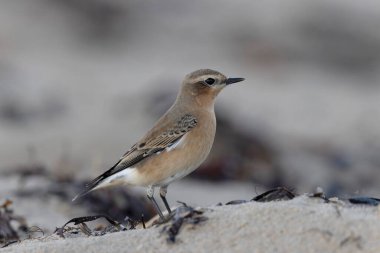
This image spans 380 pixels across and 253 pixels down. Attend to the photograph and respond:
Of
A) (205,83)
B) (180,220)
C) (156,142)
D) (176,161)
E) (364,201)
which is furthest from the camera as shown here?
(205,83)

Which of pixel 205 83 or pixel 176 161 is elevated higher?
pixel 205 83

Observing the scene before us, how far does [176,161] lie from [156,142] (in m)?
0.30

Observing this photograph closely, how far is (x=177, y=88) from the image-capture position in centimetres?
1415

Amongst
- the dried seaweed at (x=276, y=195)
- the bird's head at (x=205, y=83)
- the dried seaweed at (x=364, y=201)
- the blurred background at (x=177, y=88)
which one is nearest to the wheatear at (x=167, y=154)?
the bird's head at (x=205, y=83)

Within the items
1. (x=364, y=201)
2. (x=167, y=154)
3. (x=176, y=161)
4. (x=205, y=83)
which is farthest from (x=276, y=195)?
(x=205, y=83)

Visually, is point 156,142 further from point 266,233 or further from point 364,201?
point 266,233

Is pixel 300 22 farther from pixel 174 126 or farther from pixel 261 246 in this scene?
pixel 261 246

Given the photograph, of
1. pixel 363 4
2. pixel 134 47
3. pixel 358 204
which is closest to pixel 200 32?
pixel 134 47

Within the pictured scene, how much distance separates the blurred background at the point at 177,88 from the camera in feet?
34.0

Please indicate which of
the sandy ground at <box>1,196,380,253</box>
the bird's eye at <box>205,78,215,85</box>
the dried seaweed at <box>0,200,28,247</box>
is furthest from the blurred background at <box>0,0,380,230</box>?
the sandy ground at <box>1,196,380,253</box>

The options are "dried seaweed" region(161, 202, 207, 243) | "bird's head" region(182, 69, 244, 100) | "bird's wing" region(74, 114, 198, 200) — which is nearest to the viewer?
"dried seaweed" region(161, 202, 207, 243)

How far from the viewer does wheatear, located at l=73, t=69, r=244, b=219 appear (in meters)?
6.87

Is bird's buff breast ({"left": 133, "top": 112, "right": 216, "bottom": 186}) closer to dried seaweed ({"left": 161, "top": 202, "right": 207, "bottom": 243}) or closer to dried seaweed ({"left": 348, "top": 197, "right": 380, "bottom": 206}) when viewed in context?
dried seaweed ({"left": 161, "top": 202, "right": 207, "bottom": 243})

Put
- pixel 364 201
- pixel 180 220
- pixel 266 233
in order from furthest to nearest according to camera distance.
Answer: pixel 364 201 < pixel 180 220 < pixel 266 233
